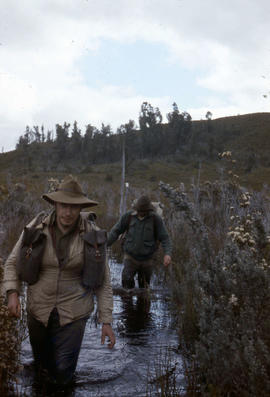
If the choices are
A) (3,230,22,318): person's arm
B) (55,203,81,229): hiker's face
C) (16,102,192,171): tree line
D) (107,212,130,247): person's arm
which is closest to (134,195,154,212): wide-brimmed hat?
(107,212,130,247): person's arm

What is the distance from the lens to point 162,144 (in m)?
65.7

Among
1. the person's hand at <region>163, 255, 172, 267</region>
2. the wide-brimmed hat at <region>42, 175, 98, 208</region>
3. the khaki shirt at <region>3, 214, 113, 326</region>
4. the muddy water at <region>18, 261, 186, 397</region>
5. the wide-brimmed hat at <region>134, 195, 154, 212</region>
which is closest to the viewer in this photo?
the wide-brimmed hat at <region>42, 175, 98, 208</region>

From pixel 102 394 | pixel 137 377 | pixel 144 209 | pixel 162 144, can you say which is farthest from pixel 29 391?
pixel 162 144

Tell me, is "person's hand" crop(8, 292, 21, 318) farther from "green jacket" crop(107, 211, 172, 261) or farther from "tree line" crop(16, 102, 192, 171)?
"tree line" crop(16, 102, 192, 171)

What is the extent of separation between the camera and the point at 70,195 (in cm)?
402

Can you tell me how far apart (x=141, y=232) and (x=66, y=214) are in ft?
11.6

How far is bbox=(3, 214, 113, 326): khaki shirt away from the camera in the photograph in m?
4.02

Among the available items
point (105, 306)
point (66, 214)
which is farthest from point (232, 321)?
point (66, 214)

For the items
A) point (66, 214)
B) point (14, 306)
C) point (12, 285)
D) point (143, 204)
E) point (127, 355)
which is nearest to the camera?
point (14, 306)

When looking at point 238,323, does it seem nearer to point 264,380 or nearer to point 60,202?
point 264,380

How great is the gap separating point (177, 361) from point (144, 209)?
8.88 feet

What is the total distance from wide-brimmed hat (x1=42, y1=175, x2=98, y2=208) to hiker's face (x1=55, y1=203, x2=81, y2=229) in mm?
60

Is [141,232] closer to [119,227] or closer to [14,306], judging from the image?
[119,227]

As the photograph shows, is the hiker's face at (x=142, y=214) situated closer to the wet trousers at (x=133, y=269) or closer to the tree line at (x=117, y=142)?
the wet trousers at (x=133, y=269)
